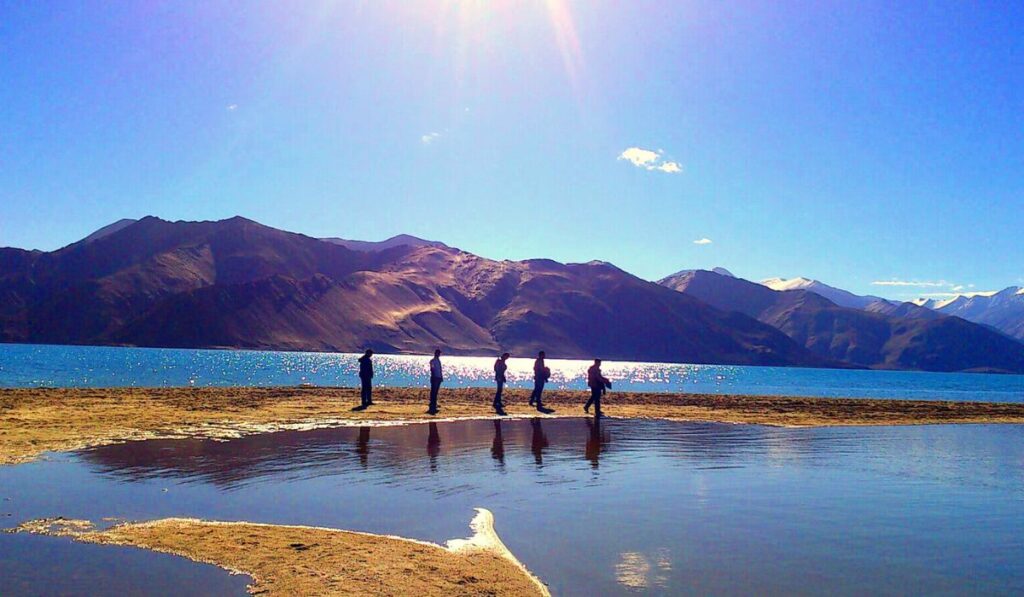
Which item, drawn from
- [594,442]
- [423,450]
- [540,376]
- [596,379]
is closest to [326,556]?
[423,450]

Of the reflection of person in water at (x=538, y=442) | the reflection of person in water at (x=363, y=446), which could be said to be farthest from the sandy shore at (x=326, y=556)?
the reflection of person in water at (x=538, y=442)

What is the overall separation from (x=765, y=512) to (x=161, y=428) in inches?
723

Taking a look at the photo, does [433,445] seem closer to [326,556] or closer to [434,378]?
[434,378]

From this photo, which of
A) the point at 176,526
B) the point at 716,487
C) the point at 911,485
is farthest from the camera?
the point at 911,485

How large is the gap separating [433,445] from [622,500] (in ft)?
27.9

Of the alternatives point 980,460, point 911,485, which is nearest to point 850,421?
point 980,460

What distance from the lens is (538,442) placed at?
2262 centimetres

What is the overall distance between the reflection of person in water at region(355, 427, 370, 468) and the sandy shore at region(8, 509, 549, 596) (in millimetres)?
6703

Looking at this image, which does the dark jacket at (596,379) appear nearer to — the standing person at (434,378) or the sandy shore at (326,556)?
the standing person at (434,378)

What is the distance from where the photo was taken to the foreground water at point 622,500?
9609mm

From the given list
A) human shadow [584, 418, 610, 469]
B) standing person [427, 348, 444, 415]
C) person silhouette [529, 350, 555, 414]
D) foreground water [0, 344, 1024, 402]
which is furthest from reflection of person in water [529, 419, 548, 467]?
foreground water [0, 344, 1024, 402]

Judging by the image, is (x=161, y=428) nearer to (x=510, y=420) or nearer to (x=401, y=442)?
(x=401, y=442)

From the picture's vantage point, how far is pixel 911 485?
54.9 feet

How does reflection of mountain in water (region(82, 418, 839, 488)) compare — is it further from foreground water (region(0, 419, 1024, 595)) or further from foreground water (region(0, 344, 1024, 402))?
foreground water (region(0, 344, 1024, 402))
